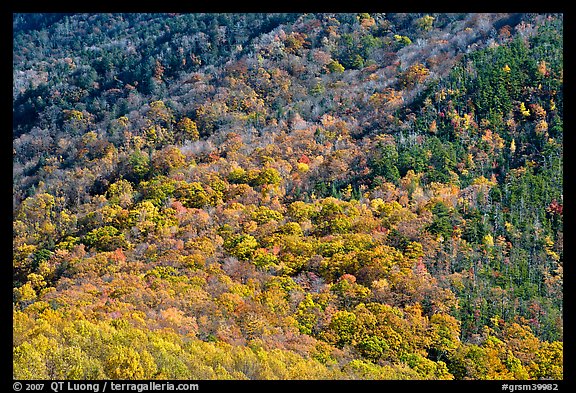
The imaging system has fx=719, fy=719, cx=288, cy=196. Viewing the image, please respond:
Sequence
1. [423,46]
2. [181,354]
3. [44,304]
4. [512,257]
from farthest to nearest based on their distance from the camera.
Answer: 1. [423,46]
2. [512,257]
3. [44,304]
4. [181,354]

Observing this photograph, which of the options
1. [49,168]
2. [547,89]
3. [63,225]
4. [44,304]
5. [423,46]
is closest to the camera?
[44,304]

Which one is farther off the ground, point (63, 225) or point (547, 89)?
point (547, 89)

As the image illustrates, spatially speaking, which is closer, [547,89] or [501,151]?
[501,151]

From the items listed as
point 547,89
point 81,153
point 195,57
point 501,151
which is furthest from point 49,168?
point 547,89

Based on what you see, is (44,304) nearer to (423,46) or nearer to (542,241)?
(542,241)
